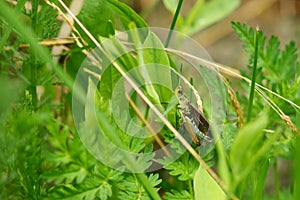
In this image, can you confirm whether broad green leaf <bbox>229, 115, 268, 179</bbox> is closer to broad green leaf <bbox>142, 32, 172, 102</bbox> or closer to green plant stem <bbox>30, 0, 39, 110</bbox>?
broad green leaf <bbox>142, 32, 172, 102</bbox>

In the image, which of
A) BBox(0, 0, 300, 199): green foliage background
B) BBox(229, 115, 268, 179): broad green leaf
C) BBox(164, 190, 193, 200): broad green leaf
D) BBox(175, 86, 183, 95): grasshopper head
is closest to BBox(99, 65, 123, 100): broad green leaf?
BBox(0, 0, 300, 199): green foliage background

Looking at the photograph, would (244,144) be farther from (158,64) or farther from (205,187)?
(158,64)

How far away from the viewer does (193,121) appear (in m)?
1.10

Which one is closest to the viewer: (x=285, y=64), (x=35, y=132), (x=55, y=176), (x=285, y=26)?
(x=55, y=176)

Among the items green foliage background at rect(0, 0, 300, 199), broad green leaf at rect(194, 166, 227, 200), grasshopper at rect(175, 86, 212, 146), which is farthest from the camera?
grasshopper at rect(175, 86, 212, 146)

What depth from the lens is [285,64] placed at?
4.53 feet

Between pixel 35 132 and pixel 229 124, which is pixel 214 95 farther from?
pixel 35 132

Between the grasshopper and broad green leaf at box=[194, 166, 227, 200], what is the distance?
0.12 metres

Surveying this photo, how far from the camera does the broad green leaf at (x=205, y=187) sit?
97 centimetres

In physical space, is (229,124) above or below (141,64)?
below

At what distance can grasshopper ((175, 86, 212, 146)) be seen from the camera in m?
1.10

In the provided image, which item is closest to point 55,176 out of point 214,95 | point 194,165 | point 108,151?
point 108,151

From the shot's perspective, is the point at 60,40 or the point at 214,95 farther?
the point at 60,40

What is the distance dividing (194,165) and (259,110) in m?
0.33
